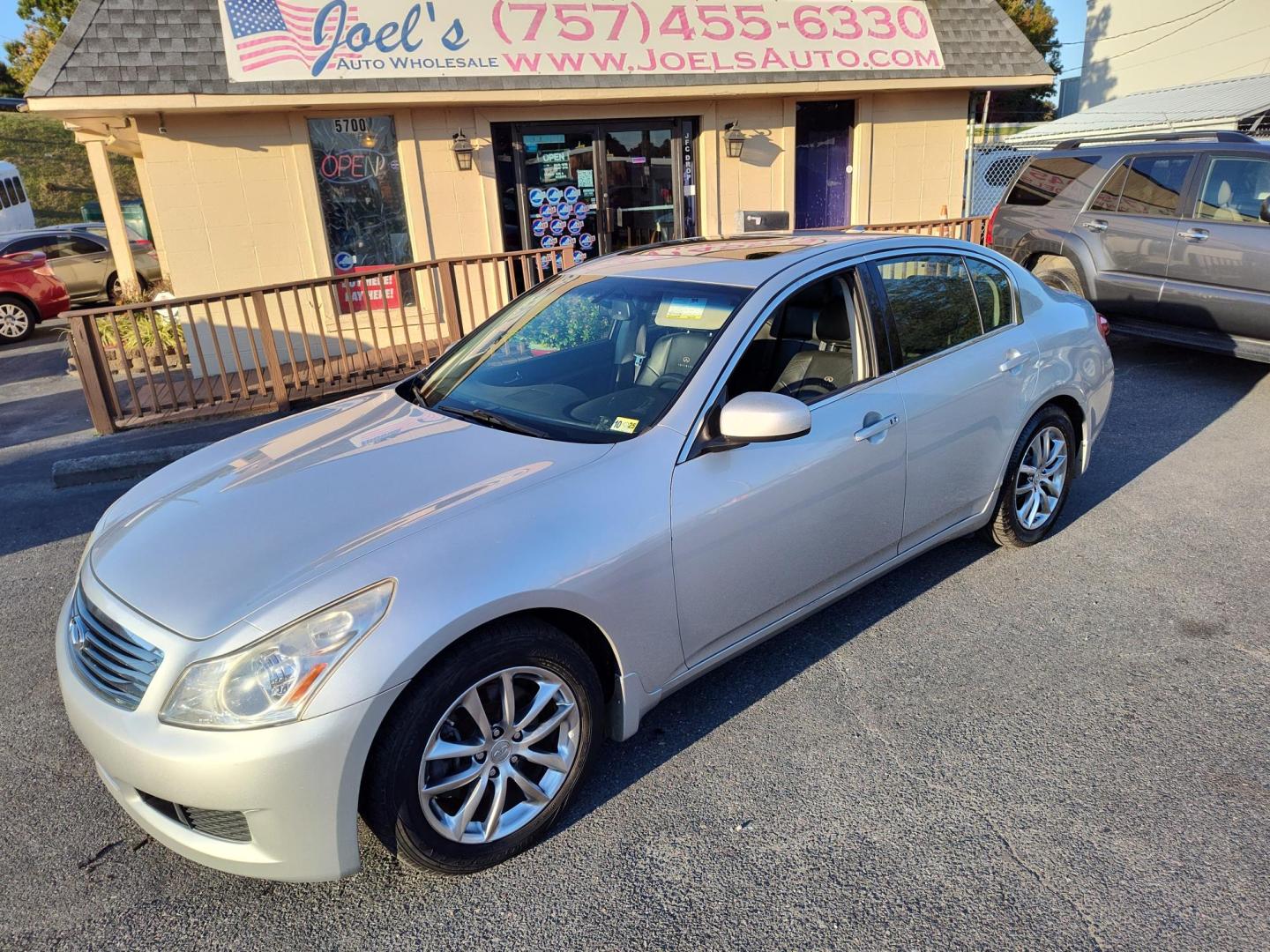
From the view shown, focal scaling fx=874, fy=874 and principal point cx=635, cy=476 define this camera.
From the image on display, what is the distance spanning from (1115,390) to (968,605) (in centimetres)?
423

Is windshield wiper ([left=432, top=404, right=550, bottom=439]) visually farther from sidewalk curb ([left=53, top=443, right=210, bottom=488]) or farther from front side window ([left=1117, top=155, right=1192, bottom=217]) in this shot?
front side window ([left=1117, top=155, right=1192, bottom=217])

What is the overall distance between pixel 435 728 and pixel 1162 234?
Answer: 24.7ft

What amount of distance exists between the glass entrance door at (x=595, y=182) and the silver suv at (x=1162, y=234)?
163 inches

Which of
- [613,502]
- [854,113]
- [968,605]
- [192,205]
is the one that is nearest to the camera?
[613,502]

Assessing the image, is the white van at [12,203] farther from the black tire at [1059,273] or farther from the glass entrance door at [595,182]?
the black tire at [1059,273]

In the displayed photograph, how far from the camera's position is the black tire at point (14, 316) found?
14391 millimetres

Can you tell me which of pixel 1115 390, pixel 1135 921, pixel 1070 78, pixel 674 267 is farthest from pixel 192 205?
pixel 1070 78

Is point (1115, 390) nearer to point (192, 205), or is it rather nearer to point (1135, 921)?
point (1135, 921)

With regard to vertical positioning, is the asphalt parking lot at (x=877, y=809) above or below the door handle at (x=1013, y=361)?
below

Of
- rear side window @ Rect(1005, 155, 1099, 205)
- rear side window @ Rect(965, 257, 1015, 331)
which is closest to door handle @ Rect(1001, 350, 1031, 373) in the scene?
rear side window @ Rect(965, 257, 1015, 331)

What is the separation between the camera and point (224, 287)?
9359mm

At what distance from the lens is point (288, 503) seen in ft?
8.97

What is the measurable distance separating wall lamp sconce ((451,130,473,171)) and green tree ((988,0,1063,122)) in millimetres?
35888

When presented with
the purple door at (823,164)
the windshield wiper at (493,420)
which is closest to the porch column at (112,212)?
the purple door at (823,164)
